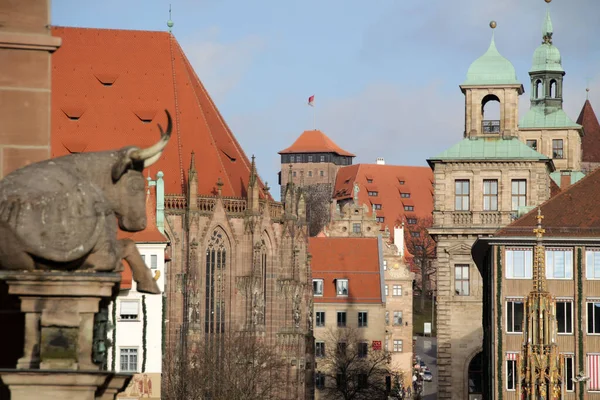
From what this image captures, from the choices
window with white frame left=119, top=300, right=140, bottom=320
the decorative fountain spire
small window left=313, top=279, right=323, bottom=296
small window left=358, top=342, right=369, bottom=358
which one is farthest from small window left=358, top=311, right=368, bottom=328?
the decorative fountain spire

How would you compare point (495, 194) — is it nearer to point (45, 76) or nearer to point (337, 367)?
point (337, 367)

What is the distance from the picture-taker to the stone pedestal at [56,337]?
838cm

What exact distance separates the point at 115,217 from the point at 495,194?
3002 inches

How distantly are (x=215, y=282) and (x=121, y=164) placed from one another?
7610 cm

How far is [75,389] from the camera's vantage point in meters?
8.42

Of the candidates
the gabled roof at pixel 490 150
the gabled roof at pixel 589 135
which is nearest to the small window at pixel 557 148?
the gabled roof at pixel 490 150

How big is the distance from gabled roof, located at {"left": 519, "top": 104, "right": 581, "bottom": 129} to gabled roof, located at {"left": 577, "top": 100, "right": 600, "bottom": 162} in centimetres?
5881

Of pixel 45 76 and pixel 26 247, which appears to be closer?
pixel 26 247

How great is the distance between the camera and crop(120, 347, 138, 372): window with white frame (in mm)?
54312

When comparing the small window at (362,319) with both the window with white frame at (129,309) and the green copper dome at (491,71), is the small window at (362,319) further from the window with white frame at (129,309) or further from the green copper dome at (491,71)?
the window with white frame at (129,309)

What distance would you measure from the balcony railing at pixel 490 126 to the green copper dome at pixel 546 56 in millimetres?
26823

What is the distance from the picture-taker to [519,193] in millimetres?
84625

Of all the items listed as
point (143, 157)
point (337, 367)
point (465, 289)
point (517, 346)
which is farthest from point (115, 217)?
point (337, 367)

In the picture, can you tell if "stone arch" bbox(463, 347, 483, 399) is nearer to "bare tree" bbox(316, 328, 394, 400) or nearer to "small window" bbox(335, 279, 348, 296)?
"bare tree" bbox(316, 328, 394, 400)
